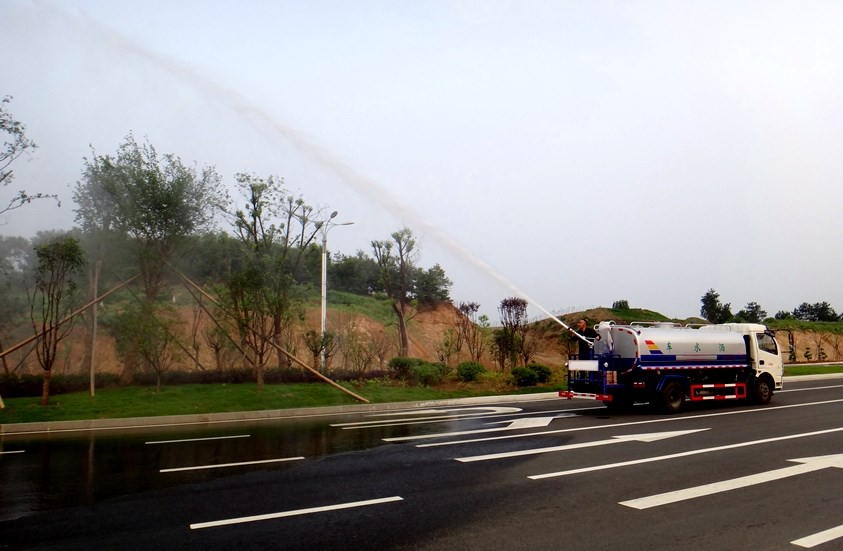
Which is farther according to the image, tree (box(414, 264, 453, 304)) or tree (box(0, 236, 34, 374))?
tree (box(414, 264, 453, 304))

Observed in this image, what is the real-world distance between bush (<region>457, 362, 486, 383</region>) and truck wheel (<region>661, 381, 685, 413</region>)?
32.0 feet

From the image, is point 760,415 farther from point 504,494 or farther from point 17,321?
point 17,321

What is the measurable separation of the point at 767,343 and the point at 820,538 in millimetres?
14619

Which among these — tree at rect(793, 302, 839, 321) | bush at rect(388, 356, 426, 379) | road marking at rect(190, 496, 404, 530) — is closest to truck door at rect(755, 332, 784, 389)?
bush at rect(388, 356, 426, 379)

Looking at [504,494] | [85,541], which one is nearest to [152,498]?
[85,541]

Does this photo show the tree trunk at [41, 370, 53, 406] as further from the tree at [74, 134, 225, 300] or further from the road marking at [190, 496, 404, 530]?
the road marking at [190, 496, 404, 530]

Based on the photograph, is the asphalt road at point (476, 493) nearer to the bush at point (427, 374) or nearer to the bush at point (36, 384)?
the bush at point (36, 384)

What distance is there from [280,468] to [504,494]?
13.1ft

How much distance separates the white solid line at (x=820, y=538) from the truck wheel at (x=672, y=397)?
10.5 m

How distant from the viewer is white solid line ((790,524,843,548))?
583 centimetres

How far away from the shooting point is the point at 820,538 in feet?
19.6

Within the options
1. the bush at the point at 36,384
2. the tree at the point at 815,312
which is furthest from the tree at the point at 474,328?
the tree at the point at 815,312

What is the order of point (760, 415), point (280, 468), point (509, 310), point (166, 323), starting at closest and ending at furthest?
point (280, 468)
point (760, 415)
point (166, 323)
point (509, 310)

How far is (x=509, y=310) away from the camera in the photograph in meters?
29.4
